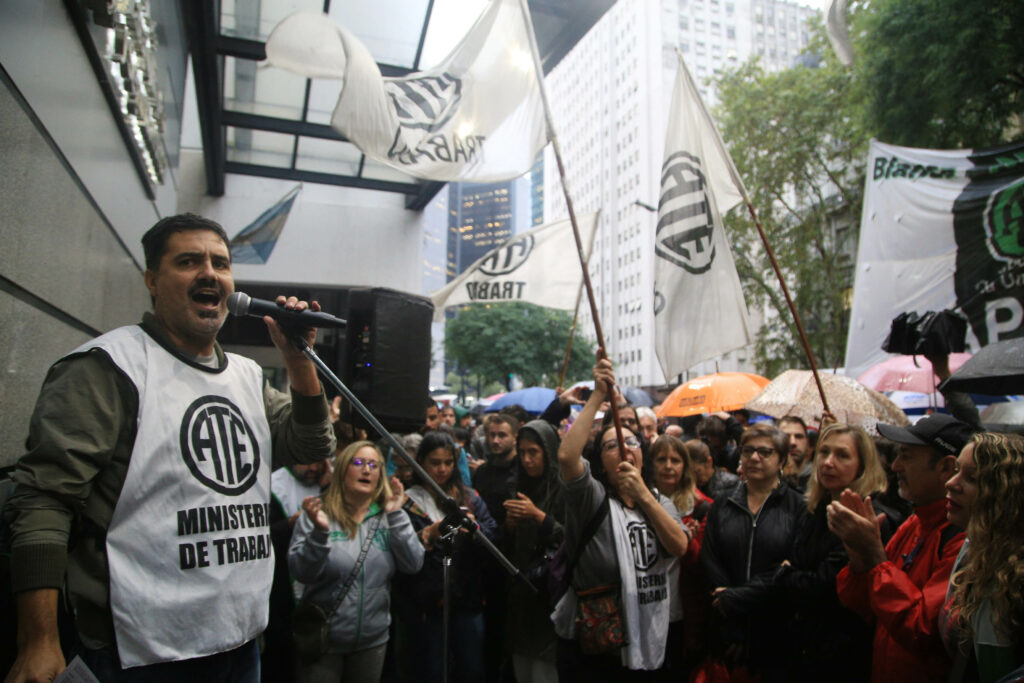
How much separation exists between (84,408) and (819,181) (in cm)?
2593

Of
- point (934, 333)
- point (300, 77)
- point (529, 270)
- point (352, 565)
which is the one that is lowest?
point (352, 565)

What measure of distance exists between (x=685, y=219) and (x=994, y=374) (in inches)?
92.1

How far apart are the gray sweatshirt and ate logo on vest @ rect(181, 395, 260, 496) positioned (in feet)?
5.24

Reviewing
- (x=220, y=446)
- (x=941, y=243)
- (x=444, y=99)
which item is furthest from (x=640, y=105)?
(x=220, y=446)

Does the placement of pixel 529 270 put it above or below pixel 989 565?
above

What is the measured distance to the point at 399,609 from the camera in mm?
4117

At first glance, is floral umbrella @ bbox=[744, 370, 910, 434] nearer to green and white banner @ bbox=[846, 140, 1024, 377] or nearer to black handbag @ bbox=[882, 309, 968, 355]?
black handbag @ bbox=[882, 309, 968, 355]

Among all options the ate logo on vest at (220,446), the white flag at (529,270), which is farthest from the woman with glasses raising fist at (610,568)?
the white flag at (529,270)

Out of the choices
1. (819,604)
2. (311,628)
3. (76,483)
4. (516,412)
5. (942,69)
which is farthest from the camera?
(942,69)

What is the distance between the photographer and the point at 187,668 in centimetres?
183

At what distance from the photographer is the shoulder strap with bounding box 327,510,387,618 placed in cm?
362

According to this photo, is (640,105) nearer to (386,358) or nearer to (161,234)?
(386,358)

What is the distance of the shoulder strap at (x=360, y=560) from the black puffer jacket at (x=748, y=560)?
1.86m

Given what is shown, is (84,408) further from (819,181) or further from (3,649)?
(819,181)
